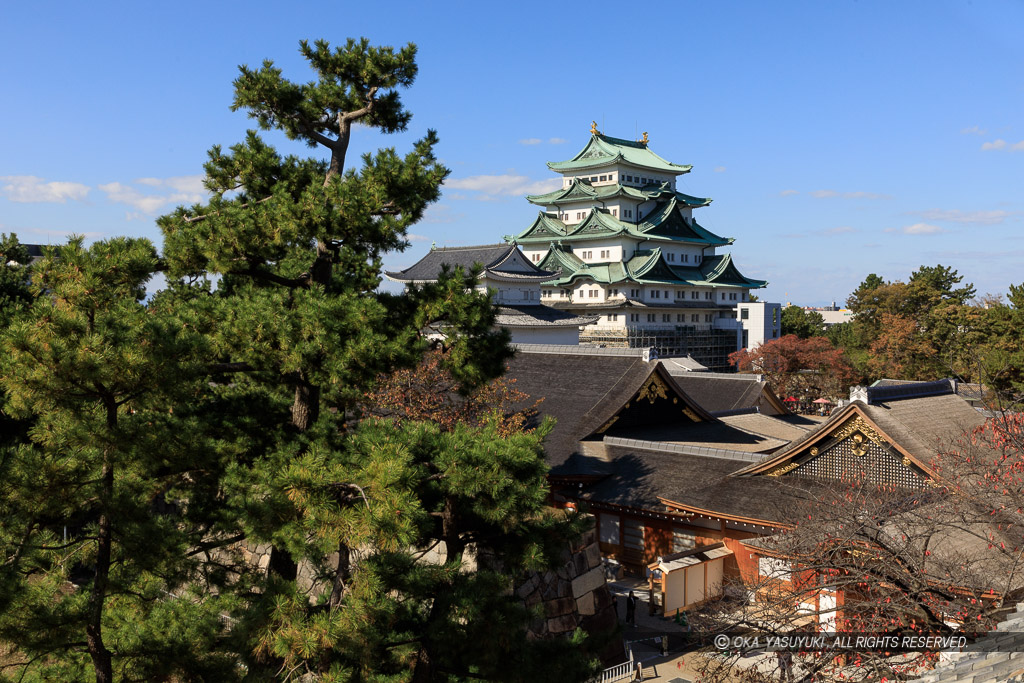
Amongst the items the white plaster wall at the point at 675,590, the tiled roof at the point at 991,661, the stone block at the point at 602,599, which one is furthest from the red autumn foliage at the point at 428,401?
the tiled roof at the point at 991,661

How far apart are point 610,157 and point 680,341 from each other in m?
13.6

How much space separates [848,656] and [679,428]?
42.3ft

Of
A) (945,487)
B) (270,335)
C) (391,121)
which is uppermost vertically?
(391,121)

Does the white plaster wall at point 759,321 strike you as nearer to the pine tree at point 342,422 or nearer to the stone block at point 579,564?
the stone block at point 579,564

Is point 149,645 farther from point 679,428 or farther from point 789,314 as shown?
point 789,314

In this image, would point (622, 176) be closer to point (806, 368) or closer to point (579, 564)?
point (806, 368)

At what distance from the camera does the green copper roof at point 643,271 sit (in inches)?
1759

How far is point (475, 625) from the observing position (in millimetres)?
6109

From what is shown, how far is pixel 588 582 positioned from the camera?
10797 mm

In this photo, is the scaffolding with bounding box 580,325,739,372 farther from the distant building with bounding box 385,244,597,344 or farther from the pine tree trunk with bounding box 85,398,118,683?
the pine tree trunk with bounding box 85,398,118,683

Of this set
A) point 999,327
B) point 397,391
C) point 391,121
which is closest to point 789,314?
point 999,327

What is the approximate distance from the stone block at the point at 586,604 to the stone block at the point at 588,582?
7 cm

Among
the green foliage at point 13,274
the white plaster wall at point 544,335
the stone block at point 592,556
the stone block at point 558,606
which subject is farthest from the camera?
the white plaster wall at point 544,335

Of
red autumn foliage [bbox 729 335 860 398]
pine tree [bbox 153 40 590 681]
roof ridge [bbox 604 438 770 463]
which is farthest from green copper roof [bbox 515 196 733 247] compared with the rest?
pine tree [bbox 153 40 590 681]
